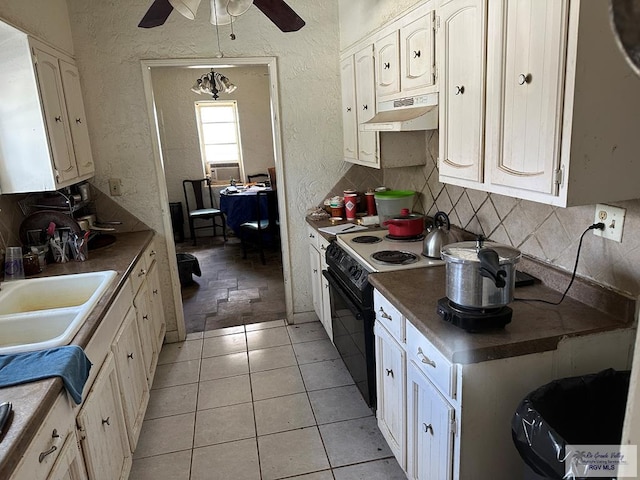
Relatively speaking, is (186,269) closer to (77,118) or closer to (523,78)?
(77,118)

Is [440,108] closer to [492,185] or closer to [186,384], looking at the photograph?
[492,185]

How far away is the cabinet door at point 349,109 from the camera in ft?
10.3

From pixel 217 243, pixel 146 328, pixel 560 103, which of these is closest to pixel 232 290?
pixel 146 328

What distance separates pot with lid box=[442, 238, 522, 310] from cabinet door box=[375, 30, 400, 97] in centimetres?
134

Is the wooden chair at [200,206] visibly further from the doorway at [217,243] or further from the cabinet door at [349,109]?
the cabinet door at [349,109]

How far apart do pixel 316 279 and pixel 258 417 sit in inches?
48.0

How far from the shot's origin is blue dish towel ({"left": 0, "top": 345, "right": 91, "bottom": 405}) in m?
1.34

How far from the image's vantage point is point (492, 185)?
1.66 metres

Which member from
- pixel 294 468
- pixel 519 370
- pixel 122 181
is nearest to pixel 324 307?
pixel 294 468

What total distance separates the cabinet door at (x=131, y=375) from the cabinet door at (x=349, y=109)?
73.7 inches

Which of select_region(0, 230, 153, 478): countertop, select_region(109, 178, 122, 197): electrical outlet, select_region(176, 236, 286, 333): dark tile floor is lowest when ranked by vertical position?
select_region(176, 236, 286, 333): dark tile floor

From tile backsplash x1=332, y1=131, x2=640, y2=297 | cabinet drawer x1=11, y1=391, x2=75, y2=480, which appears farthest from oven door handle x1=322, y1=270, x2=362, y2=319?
cabinet drawer x1=11, y1=391, x2=75, y2=480

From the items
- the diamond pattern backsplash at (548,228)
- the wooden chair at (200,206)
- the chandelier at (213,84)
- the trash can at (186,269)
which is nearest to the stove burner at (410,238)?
the diamond pattern backsplash at (548,228)

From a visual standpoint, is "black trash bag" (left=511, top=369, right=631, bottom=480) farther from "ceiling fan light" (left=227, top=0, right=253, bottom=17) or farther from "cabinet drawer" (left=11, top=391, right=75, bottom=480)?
"ceiling fan light" (left=227, top=0, right=253, bottom=17)
